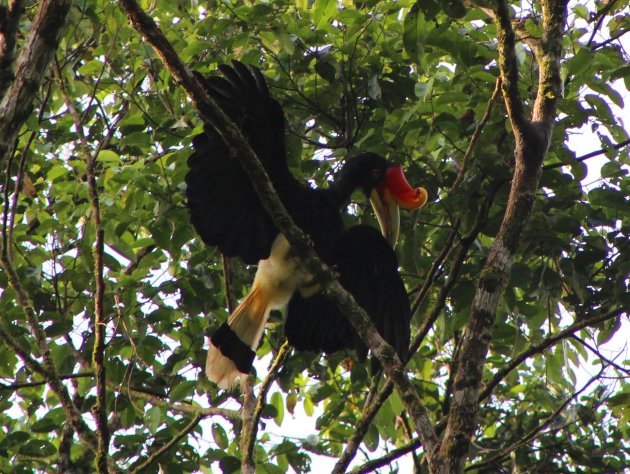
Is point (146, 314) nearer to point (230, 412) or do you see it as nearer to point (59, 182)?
point (230, 412)

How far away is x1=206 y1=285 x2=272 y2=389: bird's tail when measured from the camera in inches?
172

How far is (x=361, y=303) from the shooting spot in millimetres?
4641

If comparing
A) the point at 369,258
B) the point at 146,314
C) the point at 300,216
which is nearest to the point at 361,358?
the point at 369,258

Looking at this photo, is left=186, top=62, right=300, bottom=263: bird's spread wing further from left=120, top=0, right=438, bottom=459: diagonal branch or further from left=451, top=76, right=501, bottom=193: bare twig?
left=451, top=76, right=501, bottom=193: bare twig

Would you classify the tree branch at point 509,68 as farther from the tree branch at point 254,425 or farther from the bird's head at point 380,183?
the tree branch at point 254,425

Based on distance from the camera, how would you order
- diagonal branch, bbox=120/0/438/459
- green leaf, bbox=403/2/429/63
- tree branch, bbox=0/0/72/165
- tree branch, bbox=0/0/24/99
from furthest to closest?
green leaf, bbox=403/2/429/63
diagonal branch, bbox=120/0/438/459
tree branch, bbox=0/0/24/99
tree branch, bbox=0/0/72/165

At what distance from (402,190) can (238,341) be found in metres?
1.22

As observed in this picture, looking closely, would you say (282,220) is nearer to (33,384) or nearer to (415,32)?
(415,32)

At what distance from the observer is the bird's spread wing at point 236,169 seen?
13.2ft

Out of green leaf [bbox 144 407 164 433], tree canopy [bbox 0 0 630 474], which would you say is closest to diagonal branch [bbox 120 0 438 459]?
tree canopy [bbox 0 0 630 474]

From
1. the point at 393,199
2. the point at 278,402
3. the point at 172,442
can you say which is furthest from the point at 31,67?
the point at 278,402

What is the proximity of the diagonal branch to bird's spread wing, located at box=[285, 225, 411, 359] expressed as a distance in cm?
94

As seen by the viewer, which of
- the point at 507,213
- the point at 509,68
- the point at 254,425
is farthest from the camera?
the point at 254,425

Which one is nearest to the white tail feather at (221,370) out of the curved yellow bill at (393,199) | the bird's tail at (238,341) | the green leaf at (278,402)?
the bird's tail at (238,341)
